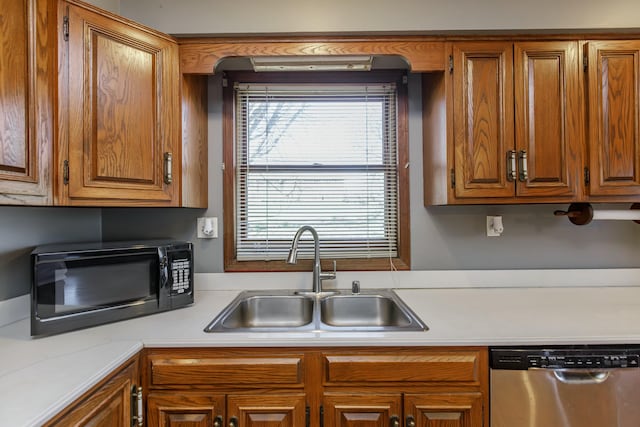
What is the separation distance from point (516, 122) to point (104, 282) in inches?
73.3

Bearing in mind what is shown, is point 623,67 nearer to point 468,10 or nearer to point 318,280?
point 468,10

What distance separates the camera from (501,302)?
146 cm

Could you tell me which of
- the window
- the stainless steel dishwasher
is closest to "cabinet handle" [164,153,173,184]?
the window

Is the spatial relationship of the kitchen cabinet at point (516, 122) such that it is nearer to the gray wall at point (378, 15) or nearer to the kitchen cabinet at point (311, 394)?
the gray wall at point (378, 15)

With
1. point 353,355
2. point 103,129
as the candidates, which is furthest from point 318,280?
point 103,129

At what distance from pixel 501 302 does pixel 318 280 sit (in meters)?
0.87

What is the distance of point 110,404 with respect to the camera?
2.96ft

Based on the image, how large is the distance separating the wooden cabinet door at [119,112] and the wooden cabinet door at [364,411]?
3.49ft

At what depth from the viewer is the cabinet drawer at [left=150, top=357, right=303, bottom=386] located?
3.46 ft

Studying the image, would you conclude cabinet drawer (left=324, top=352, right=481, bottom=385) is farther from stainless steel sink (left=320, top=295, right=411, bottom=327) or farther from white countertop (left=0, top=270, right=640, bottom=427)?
stainless steel sink (left=320, top=295, right=411, bottom=327)

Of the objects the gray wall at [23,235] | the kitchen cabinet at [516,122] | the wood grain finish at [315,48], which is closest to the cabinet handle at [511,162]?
the kitchen cabinet at [516,122]

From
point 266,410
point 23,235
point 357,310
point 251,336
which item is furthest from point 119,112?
point 357,310

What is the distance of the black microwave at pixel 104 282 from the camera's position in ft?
3.48

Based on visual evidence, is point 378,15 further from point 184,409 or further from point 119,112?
point 184,409
